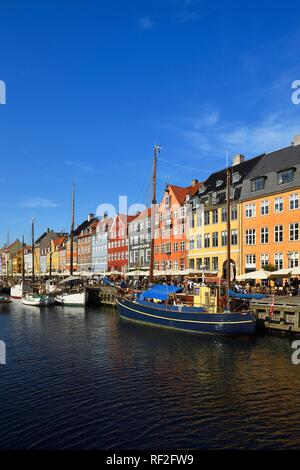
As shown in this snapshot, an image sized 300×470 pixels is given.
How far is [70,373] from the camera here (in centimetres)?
1984

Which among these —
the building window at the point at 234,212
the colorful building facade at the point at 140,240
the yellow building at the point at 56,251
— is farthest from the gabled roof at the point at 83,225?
the building window at the point at 234,212

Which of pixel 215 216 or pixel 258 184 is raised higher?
pixel 258 184

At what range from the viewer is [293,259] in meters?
45.8

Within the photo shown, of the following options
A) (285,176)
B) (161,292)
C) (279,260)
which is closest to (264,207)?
(285,176)

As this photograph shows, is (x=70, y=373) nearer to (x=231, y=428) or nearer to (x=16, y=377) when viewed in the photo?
(x=16, y=377)

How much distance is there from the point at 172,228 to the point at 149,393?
53007 mm

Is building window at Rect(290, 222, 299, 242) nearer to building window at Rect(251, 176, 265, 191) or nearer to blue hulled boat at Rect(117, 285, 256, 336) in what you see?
building window at Rect(251, 176, 265, 191)

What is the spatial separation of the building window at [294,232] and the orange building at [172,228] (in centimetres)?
2142

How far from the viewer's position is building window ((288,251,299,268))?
4539cm

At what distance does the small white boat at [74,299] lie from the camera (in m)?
55.2

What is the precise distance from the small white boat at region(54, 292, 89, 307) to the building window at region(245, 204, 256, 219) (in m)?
24.4

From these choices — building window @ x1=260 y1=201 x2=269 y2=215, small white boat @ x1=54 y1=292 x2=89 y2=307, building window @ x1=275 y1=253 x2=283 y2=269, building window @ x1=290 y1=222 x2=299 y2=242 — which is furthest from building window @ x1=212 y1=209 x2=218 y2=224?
small white boat @ x1=54 y1=292 x2=89 y2=307

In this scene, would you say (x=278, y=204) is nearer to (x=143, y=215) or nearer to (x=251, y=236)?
(x=251, y=236)
